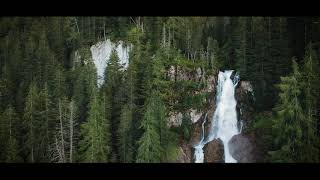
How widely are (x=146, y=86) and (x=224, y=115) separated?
3891 mm

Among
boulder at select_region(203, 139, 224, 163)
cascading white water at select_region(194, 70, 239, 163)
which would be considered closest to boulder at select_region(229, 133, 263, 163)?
cascading white water at select_region(194, 70, 239, 163)

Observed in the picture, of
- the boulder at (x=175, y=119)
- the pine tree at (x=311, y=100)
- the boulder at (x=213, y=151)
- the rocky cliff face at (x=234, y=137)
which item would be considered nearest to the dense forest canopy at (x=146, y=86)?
the pine tree at (x=311, y=100)

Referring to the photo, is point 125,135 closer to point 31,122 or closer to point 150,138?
point 150,138

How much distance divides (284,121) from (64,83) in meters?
10.5

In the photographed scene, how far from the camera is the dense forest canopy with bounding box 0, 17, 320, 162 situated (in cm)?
1950

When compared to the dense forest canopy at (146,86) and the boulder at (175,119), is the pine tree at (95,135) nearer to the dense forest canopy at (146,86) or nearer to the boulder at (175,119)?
the dense forest canopy at (146,86)

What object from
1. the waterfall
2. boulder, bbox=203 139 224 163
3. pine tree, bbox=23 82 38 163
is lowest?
boulder, bbox=203 139 224 163

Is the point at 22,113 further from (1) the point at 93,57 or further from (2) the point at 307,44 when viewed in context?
(2) the point at 307,44

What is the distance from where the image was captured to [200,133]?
21812mm

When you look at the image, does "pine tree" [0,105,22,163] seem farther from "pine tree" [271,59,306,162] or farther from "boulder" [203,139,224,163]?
"pine tree" [271,59,306,162]

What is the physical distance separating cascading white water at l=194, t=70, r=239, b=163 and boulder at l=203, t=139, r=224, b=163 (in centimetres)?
17

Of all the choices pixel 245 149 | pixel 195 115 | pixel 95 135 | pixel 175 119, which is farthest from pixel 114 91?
pixel 245 149
